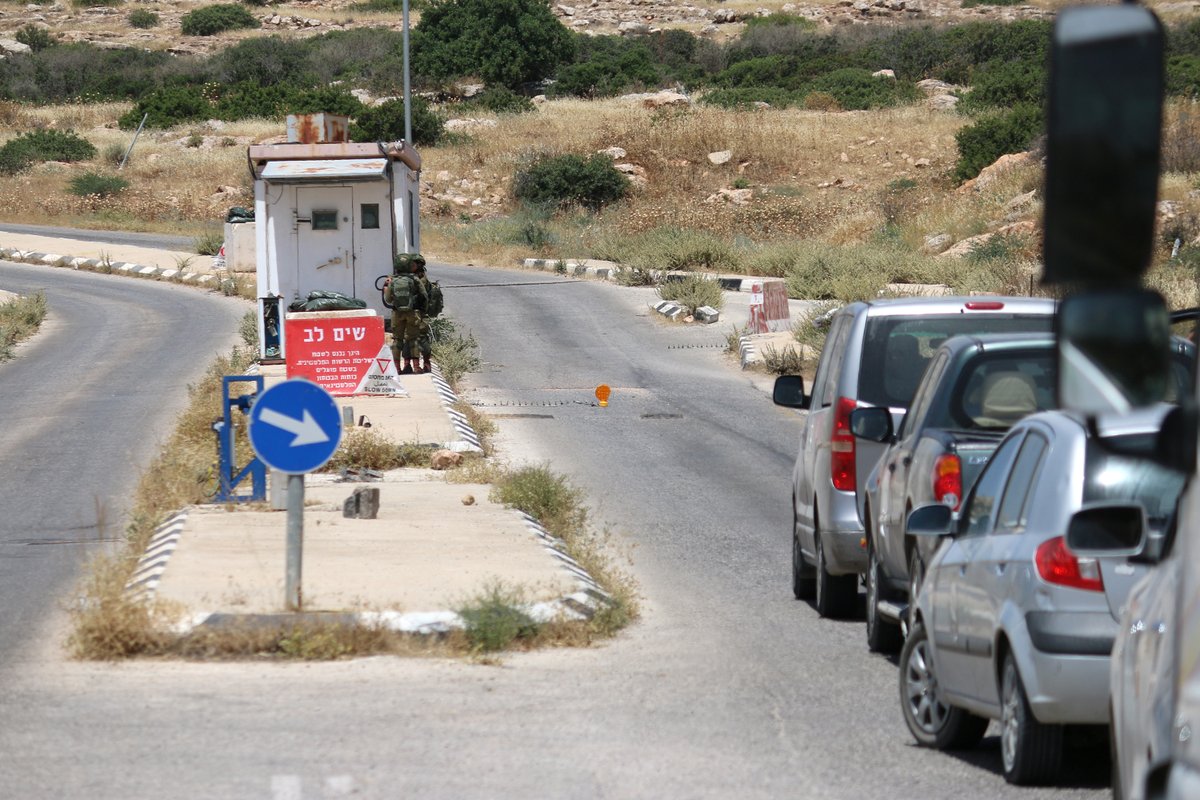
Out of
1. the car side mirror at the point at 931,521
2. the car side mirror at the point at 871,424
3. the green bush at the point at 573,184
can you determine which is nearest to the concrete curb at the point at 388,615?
the car side mirror at the point at 871,424

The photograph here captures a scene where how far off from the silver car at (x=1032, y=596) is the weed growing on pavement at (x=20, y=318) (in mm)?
24500

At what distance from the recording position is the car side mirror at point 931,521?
22.5ft

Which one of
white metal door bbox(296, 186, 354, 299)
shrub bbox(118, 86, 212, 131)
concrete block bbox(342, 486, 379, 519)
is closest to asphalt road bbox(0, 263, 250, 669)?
concrete block bbox(342, 486, 379, 519)

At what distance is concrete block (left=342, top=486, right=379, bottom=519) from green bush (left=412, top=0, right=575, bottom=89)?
64.7 m

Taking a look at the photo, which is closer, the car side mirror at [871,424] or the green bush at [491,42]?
the car side mirror at [871,424]

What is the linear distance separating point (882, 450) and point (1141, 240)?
299 inches

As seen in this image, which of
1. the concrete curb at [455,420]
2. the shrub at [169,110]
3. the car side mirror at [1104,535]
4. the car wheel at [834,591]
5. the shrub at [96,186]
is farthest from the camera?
the shrub at [169,110]

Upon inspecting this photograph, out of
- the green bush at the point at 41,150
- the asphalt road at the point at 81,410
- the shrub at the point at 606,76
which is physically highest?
the shrub at the point at 606,76

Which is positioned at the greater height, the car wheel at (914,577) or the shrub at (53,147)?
the shrub at (53,147)

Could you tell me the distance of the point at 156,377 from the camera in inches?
982

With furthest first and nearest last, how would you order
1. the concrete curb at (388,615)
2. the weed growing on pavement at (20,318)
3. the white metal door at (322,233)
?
the weed growing on pavement at (20,318) → the white metal door at (322,233) → the concrete curb at (388,615)

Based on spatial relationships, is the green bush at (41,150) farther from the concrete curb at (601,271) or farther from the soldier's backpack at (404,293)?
the soldier's backpack at (404,293)

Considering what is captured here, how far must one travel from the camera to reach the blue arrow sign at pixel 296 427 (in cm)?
941

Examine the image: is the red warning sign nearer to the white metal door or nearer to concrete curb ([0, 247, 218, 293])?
the white metal door
